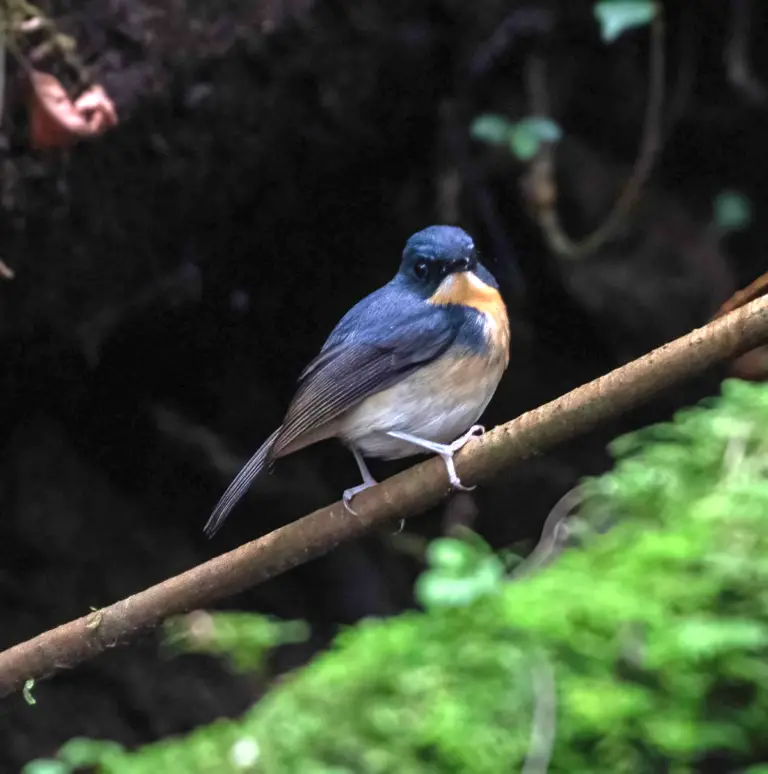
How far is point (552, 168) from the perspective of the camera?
12.9ft

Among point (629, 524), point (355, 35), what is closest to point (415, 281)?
point (629, 524)

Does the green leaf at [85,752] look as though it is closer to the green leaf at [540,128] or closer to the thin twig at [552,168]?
the thin twig at [552,168]

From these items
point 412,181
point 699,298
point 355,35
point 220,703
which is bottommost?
point 220,703

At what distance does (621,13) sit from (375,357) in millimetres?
1817

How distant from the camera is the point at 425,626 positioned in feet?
9.86

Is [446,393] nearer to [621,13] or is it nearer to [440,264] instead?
[440,264]

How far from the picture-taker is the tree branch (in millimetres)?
1279

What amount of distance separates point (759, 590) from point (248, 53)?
6.38 feet

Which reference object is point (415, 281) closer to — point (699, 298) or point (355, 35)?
point (355, 35)

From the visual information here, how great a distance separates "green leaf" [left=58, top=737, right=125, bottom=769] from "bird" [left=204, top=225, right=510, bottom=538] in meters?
1.94

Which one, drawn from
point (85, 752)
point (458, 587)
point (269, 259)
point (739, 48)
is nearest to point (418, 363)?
point (458, 587)

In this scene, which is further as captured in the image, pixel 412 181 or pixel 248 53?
pixel 412 181

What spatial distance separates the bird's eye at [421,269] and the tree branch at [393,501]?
56cm

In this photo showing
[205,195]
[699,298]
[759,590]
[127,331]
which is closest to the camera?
[759,590]
